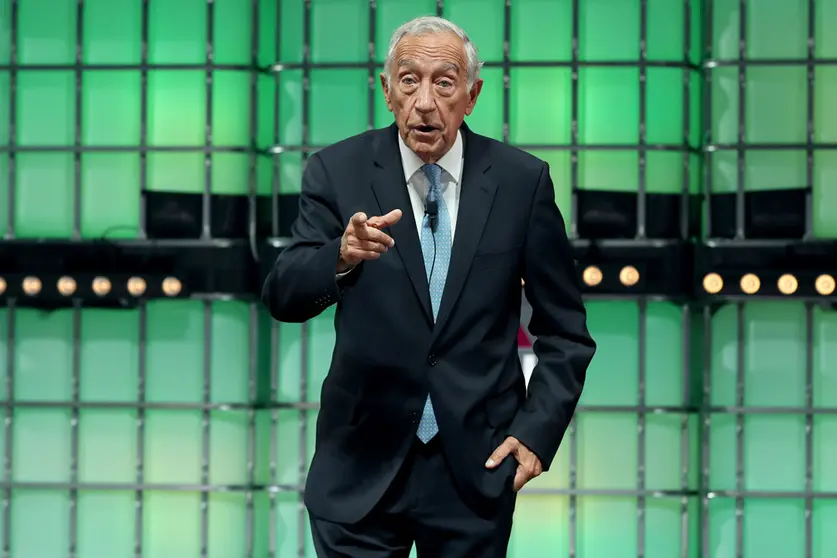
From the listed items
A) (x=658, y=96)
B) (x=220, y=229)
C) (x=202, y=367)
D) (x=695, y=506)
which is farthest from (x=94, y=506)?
(x=658, y=96)

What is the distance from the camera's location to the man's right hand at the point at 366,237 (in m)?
2.38

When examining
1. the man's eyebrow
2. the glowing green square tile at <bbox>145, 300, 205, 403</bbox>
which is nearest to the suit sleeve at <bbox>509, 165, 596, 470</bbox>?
the man's eyebrow

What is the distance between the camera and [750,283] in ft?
20.0

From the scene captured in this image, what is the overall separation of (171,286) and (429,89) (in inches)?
150


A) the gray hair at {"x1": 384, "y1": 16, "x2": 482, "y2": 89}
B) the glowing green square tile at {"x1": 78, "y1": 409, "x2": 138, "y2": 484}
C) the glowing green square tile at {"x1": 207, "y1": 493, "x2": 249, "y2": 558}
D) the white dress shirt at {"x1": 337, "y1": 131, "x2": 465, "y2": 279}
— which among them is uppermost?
the gray hair at {"x1": 384, "y1": 16, "x2": 482, "y2": 89}

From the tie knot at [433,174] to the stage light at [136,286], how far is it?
12.3ft

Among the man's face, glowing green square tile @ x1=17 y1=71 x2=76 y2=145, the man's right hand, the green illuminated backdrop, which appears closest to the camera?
the man's right hand

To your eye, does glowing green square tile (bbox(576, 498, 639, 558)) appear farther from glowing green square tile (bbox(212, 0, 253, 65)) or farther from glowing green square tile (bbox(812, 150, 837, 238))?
glowing green square tile (bbox(212, 0, 253, 65))

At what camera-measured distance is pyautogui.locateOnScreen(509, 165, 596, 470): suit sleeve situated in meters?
2.70

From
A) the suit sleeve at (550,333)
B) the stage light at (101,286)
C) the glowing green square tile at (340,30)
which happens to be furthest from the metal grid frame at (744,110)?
the suit sleeve at (550,333)

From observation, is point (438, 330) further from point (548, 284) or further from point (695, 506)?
point (695, 506)

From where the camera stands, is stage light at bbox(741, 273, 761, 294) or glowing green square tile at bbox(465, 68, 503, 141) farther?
glowing green square tile at bbox(465, 68, 503, 141)

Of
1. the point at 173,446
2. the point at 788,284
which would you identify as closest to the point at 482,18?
the point at 788,284

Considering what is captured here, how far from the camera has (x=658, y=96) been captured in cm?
624
